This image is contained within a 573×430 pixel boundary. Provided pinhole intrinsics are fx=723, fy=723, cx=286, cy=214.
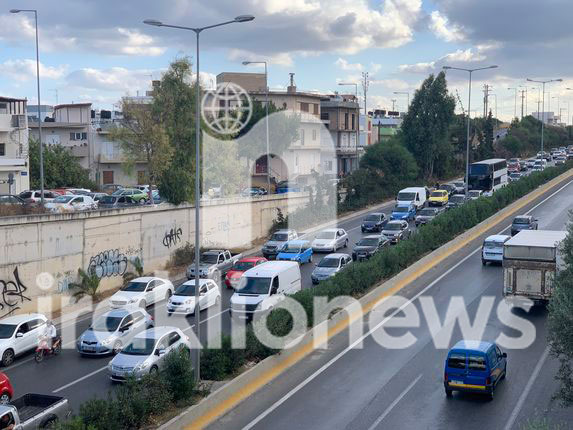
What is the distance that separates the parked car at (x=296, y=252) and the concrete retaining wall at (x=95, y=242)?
555 cm

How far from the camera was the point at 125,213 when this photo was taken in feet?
115

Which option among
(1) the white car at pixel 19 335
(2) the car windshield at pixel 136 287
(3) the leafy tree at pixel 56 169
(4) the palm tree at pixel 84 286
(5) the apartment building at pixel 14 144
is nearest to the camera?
(1) the white car at pixel 19 335

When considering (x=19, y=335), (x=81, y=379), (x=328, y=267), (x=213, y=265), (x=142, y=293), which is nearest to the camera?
(x=81, y=379)

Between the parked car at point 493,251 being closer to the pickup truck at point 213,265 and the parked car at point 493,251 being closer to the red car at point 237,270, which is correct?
the red car at point 237,270

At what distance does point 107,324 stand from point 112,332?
1.72 feet

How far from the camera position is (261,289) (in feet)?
91.9

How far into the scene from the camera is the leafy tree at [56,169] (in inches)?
2381

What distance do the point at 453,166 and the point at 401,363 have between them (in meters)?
72.7

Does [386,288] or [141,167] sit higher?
[141,167]

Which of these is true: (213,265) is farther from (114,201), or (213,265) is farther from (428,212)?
(428,212)

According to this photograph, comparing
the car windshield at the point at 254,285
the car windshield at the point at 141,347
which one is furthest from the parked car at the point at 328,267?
the car windshield at the point at 141,347

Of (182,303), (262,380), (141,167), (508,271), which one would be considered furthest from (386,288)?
(141,167)

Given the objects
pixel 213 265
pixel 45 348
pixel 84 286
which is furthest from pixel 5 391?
pixel 213 265

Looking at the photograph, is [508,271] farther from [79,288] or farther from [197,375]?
[79,288]
